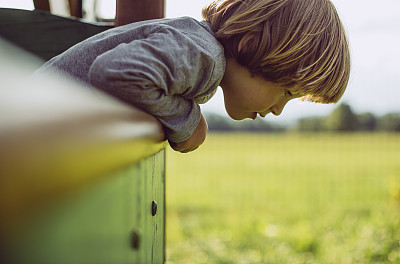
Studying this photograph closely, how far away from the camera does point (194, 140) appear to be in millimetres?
729

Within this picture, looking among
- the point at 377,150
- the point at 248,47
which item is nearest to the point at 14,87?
the point at 248,47

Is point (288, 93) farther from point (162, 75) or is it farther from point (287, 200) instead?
point (287, 200)

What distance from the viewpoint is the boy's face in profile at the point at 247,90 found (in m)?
0.88

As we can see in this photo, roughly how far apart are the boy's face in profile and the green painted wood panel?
523 mm

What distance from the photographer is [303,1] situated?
2.89 feet

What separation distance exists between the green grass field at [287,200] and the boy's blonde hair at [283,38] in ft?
5.63

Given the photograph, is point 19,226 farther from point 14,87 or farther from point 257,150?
point 257,150

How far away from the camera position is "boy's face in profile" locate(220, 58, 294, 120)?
2.88 ft

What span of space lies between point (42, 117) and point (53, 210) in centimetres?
3

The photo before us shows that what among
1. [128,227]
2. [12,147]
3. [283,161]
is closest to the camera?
[12,147]

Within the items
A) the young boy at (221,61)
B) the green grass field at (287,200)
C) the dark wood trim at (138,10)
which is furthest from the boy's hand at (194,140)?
the green grass field at (287,200)

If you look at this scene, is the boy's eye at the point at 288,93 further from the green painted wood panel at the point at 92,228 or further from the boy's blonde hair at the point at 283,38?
the green painted wood panel at the point at 92,228

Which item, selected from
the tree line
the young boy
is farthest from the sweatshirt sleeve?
the tree line

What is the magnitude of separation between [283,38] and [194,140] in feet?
0.88
